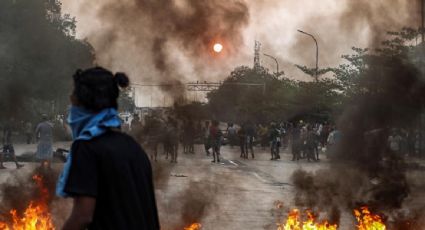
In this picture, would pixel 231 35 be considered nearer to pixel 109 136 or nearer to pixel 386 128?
pixel 386 128

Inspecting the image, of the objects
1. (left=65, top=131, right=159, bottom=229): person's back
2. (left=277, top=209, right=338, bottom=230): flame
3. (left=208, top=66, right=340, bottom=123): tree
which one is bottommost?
(left=277, top=209, right=338, bottom=230): flame

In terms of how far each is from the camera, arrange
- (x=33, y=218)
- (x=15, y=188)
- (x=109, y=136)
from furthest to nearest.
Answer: (x=15, y=188), (x=33, y=218), (x=109, y=136)

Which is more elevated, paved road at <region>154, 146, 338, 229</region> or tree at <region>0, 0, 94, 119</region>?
tree at <region>0, 0, 94, 119</region>

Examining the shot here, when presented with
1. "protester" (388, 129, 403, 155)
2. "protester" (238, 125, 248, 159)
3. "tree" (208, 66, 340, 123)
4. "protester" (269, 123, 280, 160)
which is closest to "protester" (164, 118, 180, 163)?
"tree" (208, 66, 340, 123)

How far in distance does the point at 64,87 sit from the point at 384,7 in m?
6.85

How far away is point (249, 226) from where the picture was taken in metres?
9.77

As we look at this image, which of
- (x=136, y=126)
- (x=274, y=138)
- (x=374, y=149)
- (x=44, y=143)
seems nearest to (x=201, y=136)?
(x=44, y=143)

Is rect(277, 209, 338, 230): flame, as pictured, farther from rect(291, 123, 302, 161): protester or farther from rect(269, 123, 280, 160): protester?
rect(291, 123, 302, 161): protester

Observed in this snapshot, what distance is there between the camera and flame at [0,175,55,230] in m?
7.57

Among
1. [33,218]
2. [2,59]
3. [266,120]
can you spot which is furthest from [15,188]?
[266,120]

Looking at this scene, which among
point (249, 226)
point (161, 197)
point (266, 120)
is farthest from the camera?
point (266, 120)

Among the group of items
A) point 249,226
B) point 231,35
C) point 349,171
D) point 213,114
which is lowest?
point 249,226

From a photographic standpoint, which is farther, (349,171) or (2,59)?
(2,59)

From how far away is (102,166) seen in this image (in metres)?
2.82
